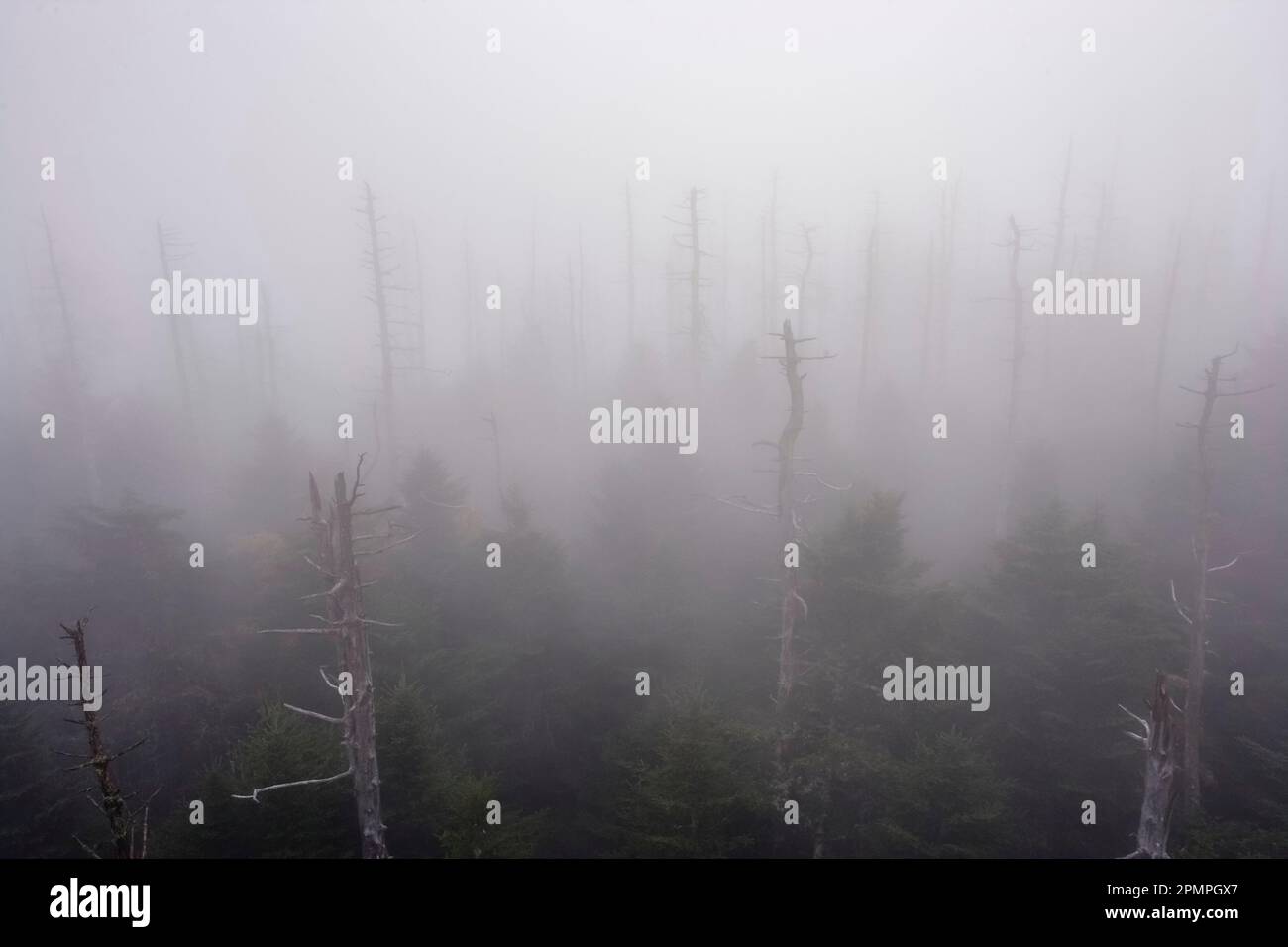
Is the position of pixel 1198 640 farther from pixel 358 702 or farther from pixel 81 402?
pixel 81 402

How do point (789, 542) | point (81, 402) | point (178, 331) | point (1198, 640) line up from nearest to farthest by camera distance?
point (789, 542)
point (1198, 640)
point (81, 402)
point (178, 331)

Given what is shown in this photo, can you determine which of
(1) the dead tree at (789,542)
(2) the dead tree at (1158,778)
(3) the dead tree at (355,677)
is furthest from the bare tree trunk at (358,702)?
(2) the dead tree at (1158,778)

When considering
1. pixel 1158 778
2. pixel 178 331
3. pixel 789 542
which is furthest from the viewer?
pixel 178 331

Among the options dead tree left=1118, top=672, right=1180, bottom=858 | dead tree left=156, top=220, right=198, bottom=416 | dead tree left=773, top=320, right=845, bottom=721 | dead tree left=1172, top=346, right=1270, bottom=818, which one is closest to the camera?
dead tree left=1118, top=672, right=1180, bottom=858

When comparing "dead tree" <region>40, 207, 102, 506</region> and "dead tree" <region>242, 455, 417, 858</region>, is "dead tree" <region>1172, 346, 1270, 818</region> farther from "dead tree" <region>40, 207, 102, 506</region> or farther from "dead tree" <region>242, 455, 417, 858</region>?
"dead tree" <region>40, 207, 102, 506</region>

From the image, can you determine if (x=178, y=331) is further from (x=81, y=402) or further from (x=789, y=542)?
(x=789, y=542)

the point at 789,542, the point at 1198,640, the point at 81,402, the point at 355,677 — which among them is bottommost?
the point at 1198,640

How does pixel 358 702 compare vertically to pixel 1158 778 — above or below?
above

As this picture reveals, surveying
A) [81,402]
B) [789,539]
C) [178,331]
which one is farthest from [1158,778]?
[178,331]

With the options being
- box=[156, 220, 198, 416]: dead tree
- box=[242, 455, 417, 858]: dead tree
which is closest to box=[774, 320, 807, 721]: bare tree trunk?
box=[242, 455, 417, 858]: dead tree

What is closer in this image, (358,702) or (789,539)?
(358,702)

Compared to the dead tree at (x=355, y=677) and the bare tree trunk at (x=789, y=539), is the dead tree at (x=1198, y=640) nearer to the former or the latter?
the bare tree trunk at (x=789, y=539)
